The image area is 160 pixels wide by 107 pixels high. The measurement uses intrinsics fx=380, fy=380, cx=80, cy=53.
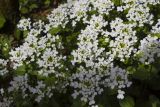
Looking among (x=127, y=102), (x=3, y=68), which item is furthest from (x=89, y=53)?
(x=3, y=68)

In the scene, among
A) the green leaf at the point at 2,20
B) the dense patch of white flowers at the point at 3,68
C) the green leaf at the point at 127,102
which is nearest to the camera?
the green leaf at the point at 127,102

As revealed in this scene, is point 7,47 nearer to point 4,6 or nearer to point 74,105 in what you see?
point 4,6

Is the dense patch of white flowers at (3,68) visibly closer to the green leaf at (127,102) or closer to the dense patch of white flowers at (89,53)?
the dense patch of white flowers at (89,53)

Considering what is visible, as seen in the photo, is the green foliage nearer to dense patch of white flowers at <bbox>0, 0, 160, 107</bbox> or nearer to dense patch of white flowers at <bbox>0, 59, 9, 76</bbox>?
dense patch of white flowers at <bbox>0, 0, 160, 107</bbox>

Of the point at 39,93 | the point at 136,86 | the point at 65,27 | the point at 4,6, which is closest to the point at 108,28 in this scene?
the point at 65,27

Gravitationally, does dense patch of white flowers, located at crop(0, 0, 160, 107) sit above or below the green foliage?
below

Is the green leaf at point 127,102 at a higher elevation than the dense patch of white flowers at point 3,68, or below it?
below

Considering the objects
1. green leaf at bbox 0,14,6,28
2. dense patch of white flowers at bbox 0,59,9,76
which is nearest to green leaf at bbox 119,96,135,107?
dense patch of white flowers at bbox 0,59,9,76

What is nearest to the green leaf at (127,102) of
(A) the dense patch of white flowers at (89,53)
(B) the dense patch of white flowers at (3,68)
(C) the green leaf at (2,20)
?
(A) the dense patch of white flowers at (89,53)

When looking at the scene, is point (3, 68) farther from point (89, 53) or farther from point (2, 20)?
point (2, 20)

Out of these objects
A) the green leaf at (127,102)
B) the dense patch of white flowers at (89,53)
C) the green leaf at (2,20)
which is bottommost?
the green leaf at (127,102)
